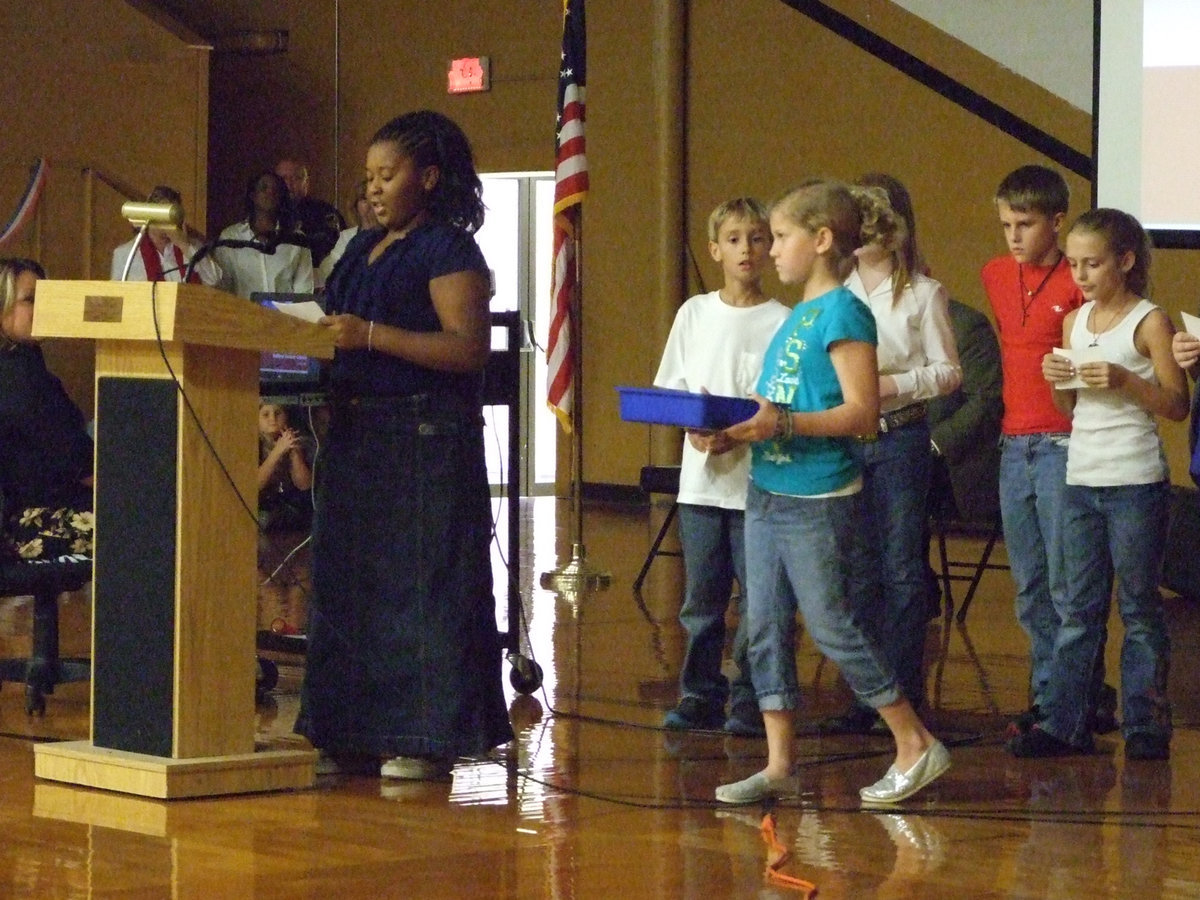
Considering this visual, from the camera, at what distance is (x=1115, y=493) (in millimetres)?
4344

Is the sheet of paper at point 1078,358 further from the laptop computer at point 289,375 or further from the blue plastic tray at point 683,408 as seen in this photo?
the laptop computer at point 289,375

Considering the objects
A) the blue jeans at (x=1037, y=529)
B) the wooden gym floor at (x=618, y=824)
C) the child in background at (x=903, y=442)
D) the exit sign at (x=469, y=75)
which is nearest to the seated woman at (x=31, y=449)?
the wooden gym floor at (x=618, y=824)

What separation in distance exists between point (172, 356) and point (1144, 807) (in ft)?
7.36

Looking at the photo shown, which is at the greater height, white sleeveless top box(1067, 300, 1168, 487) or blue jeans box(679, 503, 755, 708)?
white sleeveless top box(1067, 300, 1168, 487)

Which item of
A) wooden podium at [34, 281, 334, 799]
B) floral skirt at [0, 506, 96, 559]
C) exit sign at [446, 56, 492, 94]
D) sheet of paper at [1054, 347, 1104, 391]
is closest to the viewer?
wooden podium at [34, 281, 334, 799]

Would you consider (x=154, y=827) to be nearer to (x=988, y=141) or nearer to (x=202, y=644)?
(x=202, y=644)

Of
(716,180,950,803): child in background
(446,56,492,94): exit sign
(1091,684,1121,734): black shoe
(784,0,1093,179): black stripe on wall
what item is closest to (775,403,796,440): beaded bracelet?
(716,180,950,803): child in background

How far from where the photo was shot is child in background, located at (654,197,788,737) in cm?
466

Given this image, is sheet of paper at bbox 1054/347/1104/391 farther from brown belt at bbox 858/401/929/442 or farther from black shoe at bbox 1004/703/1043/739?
black shoe at bbox 1004/703/1043/739

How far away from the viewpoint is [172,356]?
3.71 m

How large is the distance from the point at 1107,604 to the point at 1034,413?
0.54 meters

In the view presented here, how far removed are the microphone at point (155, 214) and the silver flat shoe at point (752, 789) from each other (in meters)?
1.63

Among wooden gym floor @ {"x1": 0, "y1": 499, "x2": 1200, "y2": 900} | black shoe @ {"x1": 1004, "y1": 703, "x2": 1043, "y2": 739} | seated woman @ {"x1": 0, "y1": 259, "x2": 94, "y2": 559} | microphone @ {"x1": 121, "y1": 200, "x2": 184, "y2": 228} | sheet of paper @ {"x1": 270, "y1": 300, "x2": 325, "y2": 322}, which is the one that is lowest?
wooden gym floor @ {"x1": 0, "y1": 499, "x2": 1200, "y2": 900}

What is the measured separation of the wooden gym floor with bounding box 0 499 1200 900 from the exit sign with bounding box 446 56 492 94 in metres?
7.64
